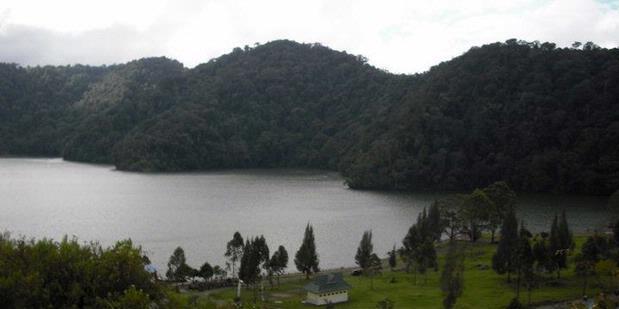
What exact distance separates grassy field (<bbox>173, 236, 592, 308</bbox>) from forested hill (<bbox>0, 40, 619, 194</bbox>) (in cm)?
5859

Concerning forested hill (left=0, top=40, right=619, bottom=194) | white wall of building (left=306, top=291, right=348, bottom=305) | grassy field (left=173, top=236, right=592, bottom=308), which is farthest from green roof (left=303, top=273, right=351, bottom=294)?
forested hill (left=0, top=40, right=619, bottom=194)

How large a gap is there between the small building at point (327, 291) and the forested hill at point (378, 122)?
67.3 meters

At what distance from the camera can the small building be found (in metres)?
37.4

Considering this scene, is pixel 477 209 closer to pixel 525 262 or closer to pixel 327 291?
pixel 525 262

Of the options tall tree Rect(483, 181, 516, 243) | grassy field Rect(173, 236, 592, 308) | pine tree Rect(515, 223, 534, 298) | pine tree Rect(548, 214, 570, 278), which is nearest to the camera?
grassy field Rect(173, 236, 592, 308)

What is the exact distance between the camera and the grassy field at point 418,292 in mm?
36719

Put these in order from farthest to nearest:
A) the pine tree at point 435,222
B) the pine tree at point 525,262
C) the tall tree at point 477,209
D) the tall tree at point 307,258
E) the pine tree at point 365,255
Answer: the tall tree at point 477,209 → the pine tree at point 435,222 → the tall tree at point 307,258 → the pine tree at point 365,255 → the pine tree at point 525,262

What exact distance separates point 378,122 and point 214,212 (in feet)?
224

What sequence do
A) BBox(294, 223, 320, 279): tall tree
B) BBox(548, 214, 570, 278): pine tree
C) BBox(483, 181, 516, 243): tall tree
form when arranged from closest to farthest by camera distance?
BBox(548, 214, 570, 278): pine tree → BBox(294, 223, 320, 279): tall tree → BBox(483, 181, 516, 243): tall tree

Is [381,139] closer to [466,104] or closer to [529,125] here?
[466,104]

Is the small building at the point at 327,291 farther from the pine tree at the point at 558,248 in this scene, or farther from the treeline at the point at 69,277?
the treeline at the point at 69,277

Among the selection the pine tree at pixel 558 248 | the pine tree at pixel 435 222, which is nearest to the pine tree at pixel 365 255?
the pine tree at pixel 435 222

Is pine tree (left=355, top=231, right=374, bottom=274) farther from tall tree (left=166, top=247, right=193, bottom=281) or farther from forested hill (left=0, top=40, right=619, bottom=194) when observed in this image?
forested hill (left=0, top=40, right=619, bottom=194)

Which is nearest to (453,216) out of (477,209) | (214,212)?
(477,209)
